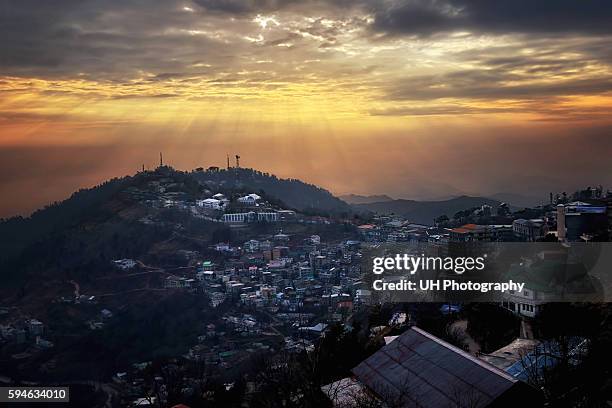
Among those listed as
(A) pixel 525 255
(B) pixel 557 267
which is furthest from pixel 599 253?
(A) pixel 525 255

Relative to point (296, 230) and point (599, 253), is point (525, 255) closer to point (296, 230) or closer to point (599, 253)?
point (599, 253)

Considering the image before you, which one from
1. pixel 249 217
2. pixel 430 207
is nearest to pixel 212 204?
pixel 249 217

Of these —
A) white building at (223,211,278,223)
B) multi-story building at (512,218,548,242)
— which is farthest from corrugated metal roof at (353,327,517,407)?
white building at (223,211,278,223)

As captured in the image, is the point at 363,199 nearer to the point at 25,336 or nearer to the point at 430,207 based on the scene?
the point at 430,207

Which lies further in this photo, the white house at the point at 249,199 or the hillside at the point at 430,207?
the white house at the point at 249,199

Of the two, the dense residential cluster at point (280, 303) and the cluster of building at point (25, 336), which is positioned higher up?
the dense residential cluster at point (280, 303)

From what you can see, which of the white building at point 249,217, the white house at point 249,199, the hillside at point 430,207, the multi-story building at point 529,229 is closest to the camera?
the multi-story building at point 529,229

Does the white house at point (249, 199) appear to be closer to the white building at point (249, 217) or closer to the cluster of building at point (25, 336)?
the white building at point (249, 217)

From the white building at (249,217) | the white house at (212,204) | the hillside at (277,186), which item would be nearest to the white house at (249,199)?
the white house at (212,204)
